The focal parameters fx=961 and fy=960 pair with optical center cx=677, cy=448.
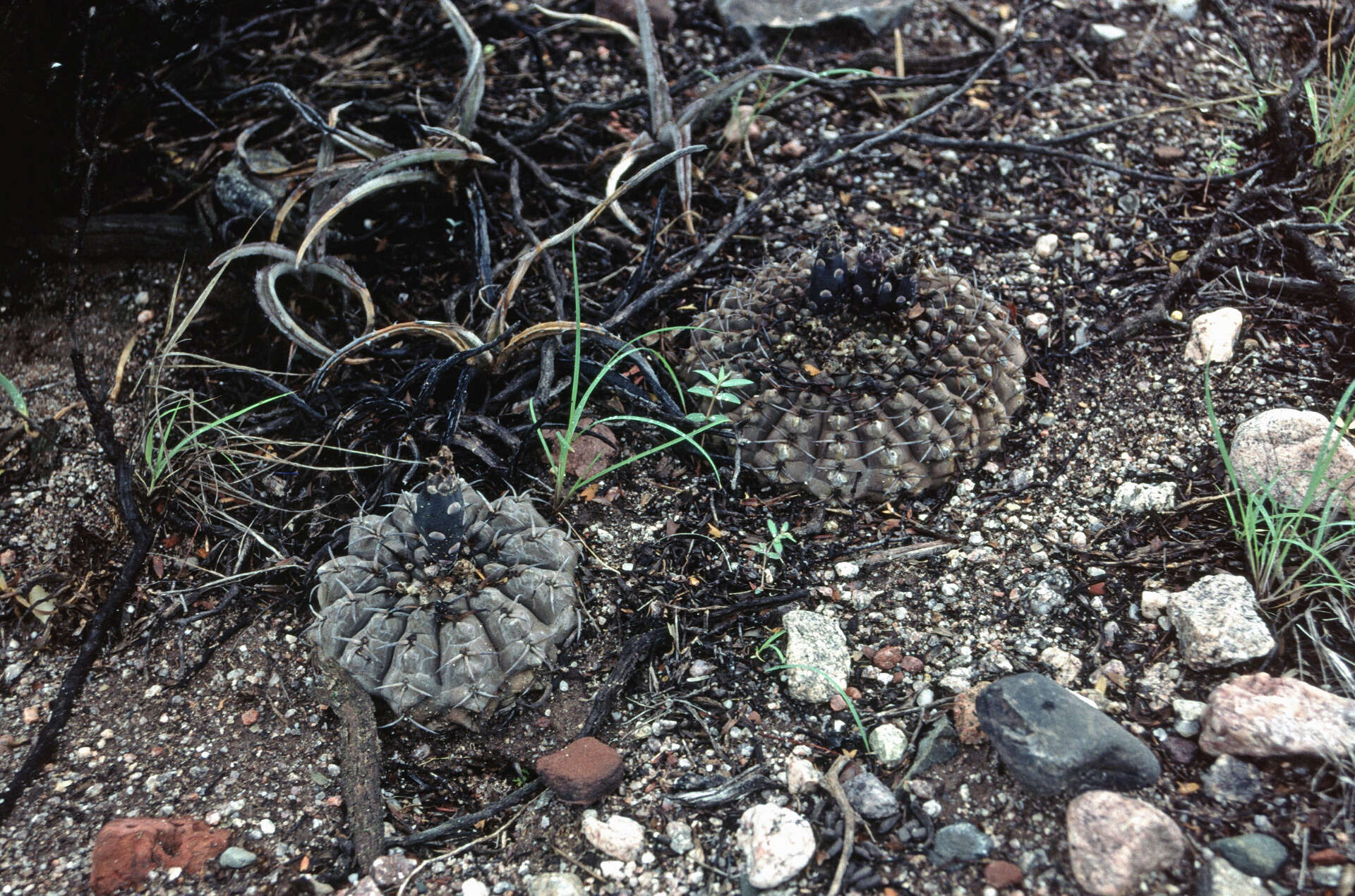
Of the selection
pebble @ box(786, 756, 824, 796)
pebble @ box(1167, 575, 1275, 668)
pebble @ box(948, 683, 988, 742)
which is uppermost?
pebble @ box(1167, 575, 1275, 668)

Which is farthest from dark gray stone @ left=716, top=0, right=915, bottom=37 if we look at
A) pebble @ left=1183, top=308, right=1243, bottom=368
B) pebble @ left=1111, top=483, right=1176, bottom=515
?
pebble @ left=1111, top=483, right=1176, bottom=515

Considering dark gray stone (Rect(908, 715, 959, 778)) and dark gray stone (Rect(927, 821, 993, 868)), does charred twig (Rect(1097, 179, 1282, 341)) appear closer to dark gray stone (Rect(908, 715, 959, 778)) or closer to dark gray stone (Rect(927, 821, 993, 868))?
dark gray stone (Rect(908, 715, 959, 778))

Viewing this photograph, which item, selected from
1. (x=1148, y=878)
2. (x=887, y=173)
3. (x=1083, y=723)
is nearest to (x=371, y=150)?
(x=887, y=173)

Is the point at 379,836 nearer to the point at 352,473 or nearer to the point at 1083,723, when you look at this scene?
the point at 352,473

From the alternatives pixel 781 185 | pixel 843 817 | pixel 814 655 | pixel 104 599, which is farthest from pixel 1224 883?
pixel 104 599

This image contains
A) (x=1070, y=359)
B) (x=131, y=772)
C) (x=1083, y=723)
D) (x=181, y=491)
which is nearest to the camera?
(x=1083, y=723)
